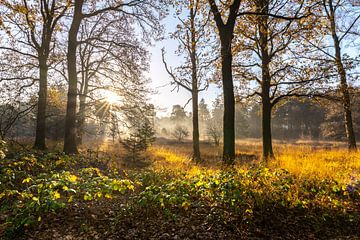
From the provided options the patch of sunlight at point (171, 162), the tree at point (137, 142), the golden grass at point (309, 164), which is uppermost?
the tree at point (137, 142)

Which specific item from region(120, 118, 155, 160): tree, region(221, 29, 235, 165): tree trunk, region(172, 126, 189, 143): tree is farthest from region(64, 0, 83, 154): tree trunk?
region(172, 126, 189, 143): tree

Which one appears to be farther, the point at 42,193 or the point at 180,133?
the point at 180,133

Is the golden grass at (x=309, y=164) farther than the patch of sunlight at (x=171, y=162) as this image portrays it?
No

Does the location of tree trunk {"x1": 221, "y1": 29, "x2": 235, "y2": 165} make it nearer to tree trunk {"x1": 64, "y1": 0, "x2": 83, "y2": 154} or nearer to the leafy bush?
the leafy bush

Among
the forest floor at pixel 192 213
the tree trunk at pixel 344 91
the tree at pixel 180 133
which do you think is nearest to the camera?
the forest floor at pixel 192 213

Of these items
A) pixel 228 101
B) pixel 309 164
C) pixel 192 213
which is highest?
pixel 228 101

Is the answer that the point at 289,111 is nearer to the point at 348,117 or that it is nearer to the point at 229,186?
the point at 348,117

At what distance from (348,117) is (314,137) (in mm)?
38956

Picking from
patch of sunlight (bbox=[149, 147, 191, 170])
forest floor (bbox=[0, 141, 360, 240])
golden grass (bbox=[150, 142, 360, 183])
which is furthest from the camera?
patch of sunlight (bbox=[149, 147, 191, 170])

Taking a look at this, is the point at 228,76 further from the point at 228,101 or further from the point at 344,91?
the point at 344,91

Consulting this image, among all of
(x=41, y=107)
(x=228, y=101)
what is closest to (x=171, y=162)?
(x=228, y=101)

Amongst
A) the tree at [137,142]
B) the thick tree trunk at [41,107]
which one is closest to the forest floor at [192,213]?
the tree at [137,142]

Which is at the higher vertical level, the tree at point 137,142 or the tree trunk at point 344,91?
the tree trunk at point 344,91

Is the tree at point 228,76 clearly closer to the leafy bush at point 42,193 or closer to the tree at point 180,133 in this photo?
the leafy bush at point 42,193
